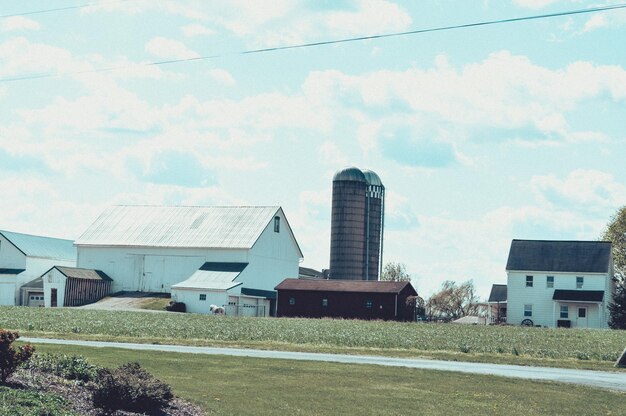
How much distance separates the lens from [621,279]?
9725 centimetres

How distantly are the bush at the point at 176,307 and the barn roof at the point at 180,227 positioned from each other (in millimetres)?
8915

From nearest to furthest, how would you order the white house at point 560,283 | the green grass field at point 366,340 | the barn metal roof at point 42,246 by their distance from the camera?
1. the green grass field at point 366,340
2. the white house at point 560,283
3. the barn metal roof at point 42,246

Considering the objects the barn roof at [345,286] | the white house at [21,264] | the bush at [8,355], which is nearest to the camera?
the bush at [8,355]

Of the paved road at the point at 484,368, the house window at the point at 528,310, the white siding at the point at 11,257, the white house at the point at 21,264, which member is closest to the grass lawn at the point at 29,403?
the paved road at the point at 484,368

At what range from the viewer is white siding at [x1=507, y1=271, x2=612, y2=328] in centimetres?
7775

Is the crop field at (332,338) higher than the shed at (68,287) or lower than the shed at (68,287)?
lower

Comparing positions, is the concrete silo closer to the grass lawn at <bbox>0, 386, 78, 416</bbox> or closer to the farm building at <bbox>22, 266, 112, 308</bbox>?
the farm building at <bbox>22, 266, 112, 308</bbox>

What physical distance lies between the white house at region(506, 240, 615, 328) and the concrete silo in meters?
27.4

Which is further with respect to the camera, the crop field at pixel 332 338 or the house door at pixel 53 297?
the house door at pixel 53 297

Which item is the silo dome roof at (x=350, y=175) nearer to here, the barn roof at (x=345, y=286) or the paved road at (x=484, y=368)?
the barn roof at (x=345, y=286)

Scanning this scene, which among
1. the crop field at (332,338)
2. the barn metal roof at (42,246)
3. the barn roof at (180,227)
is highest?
the barn roof at (180,227)

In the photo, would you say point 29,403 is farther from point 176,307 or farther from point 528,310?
point 528,310

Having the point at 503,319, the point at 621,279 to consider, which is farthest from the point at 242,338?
the point at 621,279

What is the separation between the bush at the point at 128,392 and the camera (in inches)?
620
